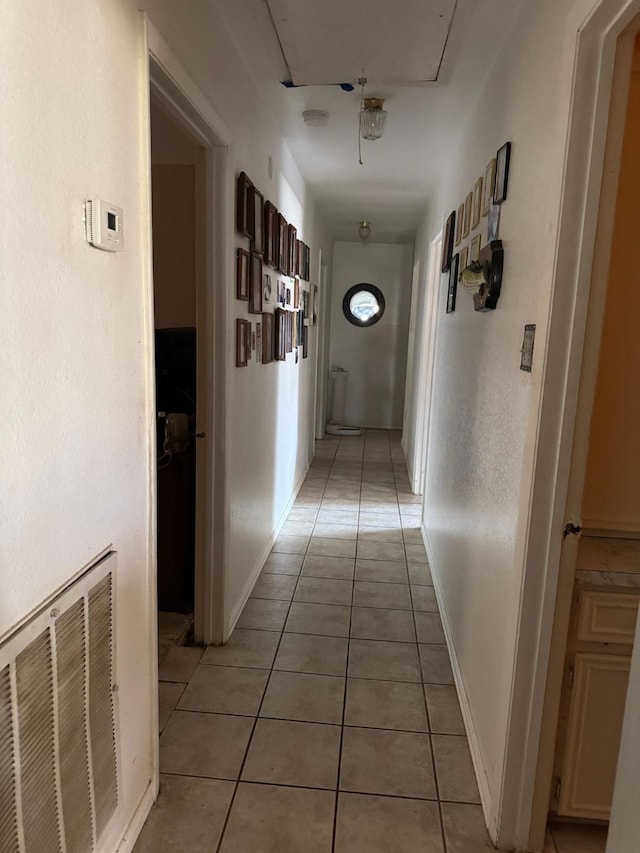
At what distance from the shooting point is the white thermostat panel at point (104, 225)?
1129 mm

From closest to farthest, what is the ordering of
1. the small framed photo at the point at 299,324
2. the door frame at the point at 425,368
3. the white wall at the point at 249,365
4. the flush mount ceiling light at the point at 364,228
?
the white wall at the point at 249,365 < the small framed photo at the point at 299,324 < the door frame at the point at 425,368 < the flush mount ceiling light at the point at 364,228

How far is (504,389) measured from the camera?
1.75 meters

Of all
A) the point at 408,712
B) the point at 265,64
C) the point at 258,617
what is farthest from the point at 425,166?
the point at 408,712

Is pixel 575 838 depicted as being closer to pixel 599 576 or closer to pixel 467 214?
pixel 599 576

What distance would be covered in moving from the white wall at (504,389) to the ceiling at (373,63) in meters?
0.09

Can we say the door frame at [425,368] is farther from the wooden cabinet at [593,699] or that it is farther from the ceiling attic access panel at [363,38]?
the wooden cabinet at [593,699]

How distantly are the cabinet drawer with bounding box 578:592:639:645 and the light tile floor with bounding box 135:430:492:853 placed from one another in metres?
0.66

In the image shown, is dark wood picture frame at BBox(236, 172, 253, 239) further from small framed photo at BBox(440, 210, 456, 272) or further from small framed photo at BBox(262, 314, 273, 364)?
small framed photo at BBox(440, 210, 456, 272)

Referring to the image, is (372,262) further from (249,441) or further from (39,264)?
(39,264)

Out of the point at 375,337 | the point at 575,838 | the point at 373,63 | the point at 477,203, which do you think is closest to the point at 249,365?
the point at 477,203

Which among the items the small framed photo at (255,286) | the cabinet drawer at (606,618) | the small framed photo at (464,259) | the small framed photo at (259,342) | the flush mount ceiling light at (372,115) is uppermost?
the flush mount ceiling light at (372,115)

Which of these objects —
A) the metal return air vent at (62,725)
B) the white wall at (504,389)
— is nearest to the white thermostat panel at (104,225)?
the metal return air vent at (62,725)

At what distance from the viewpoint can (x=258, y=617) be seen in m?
2.66

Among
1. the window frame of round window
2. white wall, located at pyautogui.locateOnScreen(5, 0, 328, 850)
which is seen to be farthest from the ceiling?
the window frame of round window
